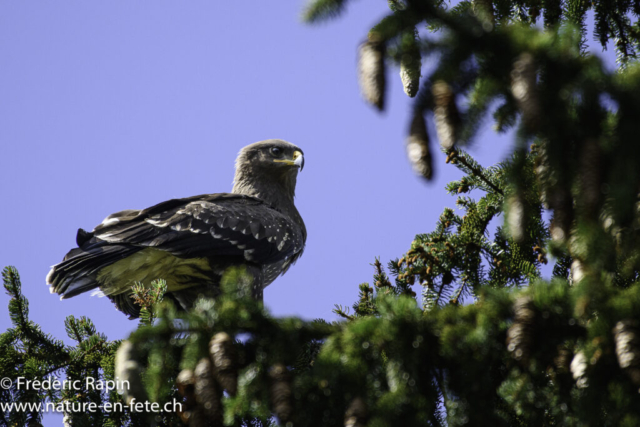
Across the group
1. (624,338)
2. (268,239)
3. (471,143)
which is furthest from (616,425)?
(268,239)

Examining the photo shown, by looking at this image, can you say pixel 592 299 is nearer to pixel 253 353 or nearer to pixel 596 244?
pixel 596 244

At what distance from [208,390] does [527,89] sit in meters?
1.33

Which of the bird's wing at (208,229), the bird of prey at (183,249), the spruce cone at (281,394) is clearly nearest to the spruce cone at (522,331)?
the spruce cone at (281,394)

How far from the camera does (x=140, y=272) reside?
5457 mm

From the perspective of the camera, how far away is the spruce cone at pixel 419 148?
177 cm

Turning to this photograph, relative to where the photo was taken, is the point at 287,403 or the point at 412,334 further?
the point at 412,334

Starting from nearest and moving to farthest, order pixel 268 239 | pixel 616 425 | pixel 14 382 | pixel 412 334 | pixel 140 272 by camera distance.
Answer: pixel 616 425 → pixel 412 334 → pixel 14 382 → pixel 140 272 → pixel 268 239

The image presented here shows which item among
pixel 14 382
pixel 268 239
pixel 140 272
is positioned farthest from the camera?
pixel 268 239

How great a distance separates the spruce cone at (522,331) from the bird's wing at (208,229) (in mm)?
3761

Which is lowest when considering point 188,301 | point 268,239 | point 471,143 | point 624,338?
point 624,338

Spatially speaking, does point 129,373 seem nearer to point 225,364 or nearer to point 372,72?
point 225,364

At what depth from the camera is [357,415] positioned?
1.96m

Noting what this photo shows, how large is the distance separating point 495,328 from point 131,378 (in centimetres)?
124

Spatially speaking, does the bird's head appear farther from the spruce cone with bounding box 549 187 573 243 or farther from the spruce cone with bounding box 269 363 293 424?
the spruce cone with bounding box 549 187 573 243
